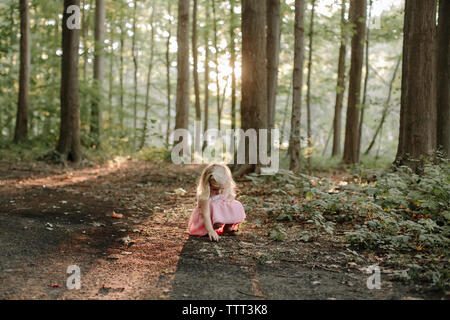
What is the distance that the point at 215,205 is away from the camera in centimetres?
541

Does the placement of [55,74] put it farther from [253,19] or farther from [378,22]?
[378,22]

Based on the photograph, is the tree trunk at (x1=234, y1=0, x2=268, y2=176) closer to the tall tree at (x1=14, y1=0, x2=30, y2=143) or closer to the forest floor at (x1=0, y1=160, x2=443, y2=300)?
the forest floor at (x1=0, y1=160, x2=443, y2=300)

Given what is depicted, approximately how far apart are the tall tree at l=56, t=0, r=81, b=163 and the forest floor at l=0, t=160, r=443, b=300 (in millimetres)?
5082

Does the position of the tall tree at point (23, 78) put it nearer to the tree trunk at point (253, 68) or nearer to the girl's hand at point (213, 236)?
the tree trunk at point (253, 68)

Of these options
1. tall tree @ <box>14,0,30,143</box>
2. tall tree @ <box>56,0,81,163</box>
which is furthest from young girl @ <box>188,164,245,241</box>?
tall tree @ <box>14,0,30,143</box>

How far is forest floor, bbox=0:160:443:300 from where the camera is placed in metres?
3.54

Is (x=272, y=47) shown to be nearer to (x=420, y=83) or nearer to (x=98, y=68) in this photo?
(x=420, y=83)

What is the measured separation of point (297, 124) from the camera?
1056 centimetres

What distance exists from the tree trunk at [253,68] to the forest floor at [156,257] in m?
2.55

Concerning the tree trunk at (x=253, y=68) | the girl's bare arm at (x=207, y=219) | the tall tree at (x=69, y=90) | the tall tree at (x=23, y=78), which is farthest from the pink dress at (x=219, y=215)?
the tall tree at (x=23, y=78)

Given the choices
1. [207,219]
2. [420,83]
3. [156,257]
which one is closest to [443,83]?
[420,83]

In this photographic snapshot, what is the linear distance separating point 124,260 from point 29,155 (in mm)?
11316

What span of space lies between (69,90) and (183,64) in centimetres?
475
